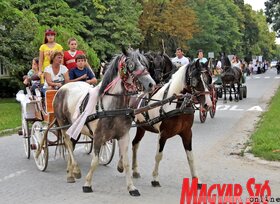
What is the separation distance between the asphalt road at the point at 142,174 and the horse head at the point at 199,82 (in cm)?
142

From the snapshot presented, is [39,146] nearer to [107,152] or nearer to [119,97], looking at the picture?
[107,152]

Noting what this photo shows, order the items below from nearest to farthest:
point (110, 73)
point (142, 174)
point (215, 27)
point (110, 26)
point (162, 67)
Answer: point (110, 73) < point (142, 174) < point (162, 67) < point (110, 26) < point (215, 27)

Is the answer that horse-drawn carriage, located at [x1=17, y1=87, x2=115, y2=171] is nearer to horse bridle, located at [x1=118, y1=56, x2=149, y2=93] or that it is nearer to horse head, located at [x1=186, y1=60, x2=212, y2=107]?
horse bridle, located at [x1=118, y1=56, x2=149, y2=93]

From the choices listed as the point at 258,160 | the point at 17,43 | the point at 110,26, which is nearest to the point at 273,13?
the point at 110,26

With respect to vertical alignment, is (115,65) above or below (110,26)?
below

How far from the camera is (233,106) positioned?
2130 centimetres

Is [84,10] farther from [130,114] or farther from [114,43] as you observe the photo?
[130,114]

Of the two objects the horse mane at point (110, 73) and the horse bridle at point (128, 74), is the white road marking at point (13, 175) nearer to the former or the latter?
the horse mane at point (110, 73)

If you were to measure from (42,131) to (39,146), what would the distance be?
403mm

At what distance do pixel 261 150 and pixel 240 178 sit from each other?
2.14m

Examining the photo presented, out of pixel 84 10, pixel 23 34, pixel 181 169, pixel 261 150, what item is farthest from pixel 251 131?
pixel 84 10

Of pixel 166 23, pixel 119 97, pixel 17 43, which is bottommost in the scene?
pixel 119 97

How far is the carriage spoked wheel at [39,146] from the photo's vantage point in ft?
29.0

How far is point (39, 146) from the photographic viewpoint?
9047mm
